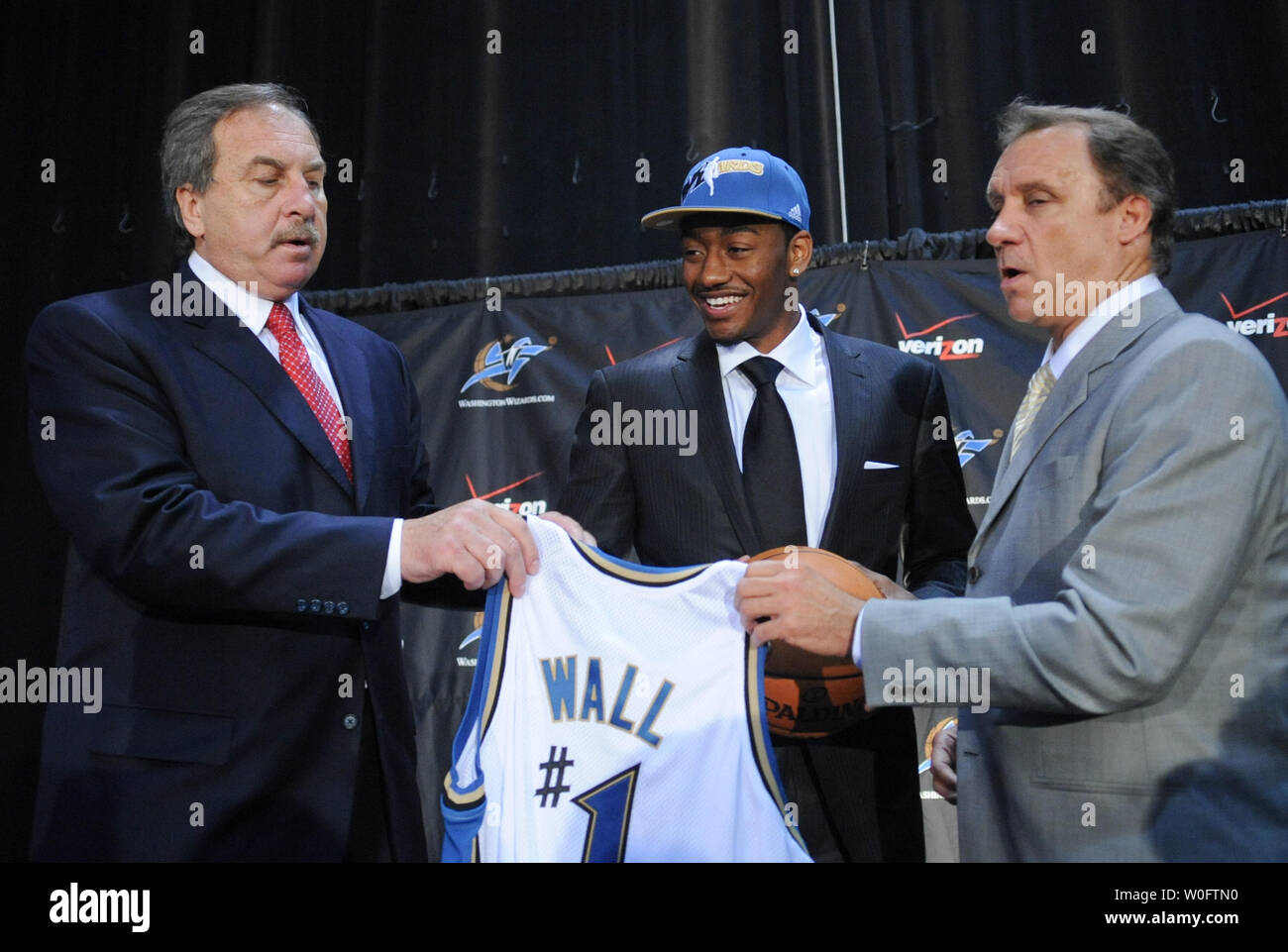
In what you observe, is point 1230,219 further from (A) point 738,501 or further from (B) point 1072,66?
(A) point 738,501

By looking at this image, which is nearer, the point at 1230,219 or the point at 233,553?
the point at 233,553

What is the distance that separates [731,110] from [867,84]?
0.53 m

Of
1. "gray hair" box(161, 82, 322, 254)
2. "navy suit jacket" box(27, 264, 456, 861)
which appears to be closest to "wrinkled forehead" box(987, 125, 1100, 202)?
"navy suit jacket" box(27, 264, 456, 861)

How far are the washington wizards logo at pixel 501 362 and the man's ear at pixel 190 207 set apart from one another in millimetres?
1799

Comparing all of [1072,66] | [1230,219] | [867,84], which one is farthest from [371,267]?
[1230,219]

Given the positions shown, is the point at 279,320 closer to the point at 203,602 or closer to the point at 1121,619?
the point at 203,602

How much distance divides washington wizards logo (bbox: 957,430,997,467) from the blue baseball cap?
1.35m

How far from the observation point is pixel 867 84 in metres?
4.73

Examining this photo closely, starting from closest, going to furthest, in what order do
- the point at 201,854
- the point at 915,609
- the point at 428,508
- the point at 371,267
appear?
the point at 915,609 < the point at 201,854 < the point at 428,508 < the point at 371,267

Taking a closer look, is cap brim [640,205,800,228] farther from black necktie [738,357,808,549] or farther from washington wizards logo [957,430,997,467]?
washington wizards logo [957,430,997,467]

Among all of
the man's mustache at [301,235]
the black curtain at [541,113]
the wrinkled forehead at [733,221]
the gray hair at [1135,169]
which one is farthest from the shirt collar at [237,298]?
the black curtain at [541,113]

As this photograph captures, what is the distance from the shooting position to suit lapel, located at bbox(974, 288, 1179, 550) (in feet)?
7.57

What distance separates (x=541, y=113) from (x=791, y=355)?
2566 mm

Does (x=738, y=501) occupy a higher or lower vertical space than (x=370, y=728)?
higher
